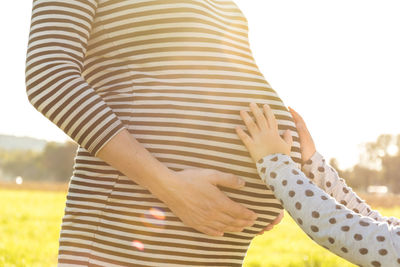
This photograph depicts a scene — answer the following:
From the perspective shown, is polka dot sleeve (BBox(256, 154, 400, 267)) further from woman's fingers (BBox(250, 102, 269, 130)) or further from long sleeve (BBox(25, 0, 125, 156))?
long sleeve (BBox(25, 0, 125, 156))

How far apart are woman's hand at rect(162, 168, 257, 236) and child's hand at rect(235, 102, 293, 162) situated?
4.4 inches

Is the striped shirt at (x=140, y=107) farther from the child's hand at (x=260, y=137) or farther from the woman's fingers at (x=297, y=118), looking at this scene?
the woman's fingers at (x=297, y=118)

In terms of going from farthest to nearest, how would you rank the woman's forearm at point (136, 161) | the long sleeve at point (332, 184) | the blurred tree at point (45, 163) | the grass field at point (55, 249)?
the blurred tree at point (45, 163) → the grass field at point (55, 249) → the long sleeve at point (332, 184) → the woman's forearm at point (136, 161)

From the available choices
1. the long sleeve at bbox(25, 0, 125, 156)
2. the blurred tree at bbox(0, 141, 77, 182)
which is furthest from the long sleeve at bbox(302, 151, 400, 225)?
the blurred tree at bbox(0, 141, 77, 182)

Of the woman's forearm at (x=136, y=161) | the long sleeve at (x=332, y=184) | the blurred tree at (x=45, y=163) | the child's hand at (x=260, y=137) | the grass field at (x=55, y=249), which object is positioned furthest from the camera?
the blurred tree at (x=45, y=163)

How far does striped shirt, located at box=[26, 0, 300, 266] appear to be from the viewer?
1346 millimetres

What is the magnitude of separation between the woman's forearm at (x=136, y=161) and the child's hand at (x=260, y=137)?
0.26 metres

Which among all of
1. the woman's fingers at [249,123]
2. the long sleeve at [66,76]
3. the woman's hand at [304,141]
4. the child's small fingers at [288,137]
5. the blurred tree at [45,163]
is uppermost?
the long sleeve at [66,76]

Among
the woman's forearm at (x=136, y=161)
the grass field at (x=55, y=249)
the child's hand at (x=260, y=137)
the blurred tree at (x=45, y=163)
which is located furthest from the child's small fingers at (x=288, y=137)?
the blurred tree at (x=45, y=163)

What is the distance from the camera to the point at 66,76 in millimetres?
1326

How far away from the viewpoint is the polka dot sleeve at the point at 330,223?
52.2 inches

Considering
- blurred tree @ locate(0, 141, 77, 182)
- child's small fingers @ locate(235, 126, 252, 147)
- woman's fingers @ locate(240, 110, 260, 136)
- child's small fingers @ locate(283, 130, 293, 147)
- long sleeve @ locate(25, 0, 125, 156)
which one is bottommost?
blurred tree @ locate(0, 141, 77, 182)

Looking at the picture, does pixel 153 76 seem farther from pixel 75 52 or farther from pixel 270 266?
pixel 270 266

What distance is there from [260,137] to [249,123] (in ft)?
0.17
